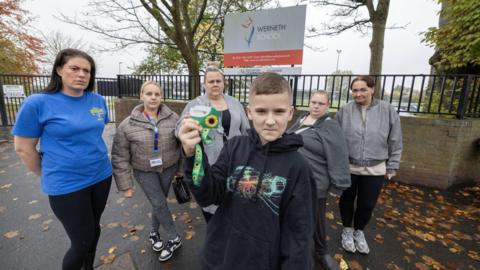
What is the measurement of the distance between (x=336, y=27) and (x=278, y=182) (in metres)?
9.84

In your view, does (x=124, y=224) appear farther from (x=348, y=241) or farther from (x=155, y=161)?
(x=348, y=241)

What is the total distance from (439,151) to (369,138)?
11.5ft

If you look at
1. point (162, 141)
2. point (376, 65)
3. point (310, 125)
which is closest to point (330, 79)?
point (376, 65)

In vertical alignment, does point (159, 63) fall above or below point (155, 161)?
above

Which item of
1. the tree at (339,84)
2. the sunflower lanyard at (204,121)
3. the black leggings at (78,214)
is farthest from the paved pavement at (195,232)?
the tree at (339,84)

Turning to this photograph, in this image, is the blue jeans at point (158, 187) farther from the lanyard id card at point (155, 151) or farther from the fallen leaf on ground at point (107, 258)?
Answer: the fallen leaf on ground at point (107, 258)

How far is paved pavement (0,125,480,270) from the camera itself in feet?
9.13

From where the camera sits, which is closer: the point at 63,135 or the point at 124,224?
the point at 63,135

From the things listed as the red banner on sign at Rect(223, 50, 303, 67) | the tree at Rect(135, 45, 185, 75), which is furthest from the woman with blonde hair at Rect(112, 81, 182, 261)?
the tree at Rect(135, 45, 185, 75)

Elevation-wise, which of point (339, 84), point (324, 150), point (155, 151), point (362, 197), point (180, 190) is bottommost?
point (362, 197)

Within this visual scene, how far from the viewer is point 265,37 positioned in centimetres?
641

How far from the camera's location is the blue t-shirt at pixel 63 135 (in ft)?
5.70

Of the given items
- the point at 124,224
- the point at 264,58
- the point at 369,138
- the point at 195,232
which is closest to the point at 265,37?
the point at 264,58

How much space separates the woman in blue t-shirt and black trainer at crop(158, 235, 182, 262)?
36.0 inches
